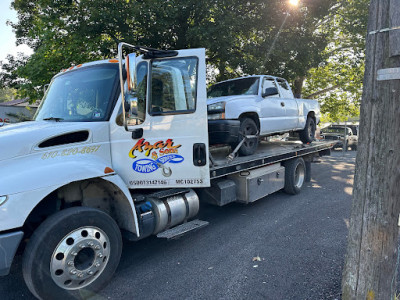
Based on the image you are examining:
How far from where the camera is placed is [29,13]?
12992 millimetres

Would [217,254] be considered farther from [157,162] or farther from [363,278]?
[363,278]

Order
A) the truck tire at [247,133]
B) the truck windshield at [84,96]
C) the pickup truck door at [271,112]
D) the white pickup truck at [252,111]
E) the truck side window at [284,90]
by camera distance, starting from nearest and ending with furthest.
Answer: the truck windshield at [84,96]
the white pickup truck at [252,111]
the truck tire at [247,133]
the pickup truck door at [271,112]
the truck side window at [284,90]

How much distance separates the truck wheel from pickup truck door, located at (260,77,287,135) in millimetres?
288

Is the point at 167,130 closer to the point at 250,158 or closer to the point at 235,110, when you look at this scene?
the point at 235,110

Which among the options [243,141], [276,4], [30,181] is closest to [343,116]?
[276,4]

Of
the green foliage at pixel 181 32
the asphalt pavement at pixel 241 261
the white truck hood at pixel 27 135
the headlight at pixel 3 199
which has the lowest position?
the asphalt pavement at pixel 241 261

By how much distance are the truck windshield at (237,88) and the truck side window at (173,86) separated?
273cm

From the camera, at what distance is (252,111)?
5.86m

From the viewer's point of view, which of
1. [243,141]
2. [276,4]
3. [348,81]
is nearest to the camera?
[243,141]

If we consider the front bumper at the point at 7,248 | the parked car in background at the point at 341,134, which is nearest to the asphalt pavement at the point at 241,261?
the front bumper at the point at 7,248

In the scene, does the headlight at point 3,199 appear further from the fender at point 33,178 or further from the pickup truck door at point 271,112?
the pickup truck door at point 271,112

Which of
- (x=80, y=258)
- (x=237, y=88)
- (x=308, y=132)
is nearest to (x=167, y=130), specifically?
(x=80, y=258)

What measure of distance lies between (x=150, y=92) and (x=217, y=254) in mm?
2420

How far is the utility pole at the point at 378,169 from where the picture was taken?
2.30 m
